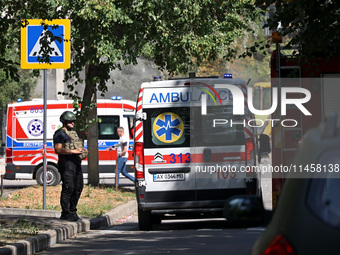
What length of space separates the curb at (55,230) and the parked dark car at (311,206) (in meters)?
5.69

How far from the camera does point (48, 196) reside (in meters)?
17.2

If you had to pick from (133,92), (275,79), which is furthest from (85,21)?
(133,92)

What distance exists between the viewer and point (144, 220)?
12.8 meters

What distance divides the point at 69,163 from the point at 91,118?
257 inches

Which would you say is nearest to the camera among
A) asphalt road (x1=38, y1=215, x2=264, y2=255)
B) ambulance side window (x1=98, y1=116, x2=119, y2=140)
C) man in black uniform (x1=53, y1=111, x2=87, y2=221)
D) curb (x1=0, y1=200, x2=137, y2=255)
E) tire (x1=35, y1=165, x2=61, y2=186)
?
curb (x1=0, y1=200, x2=137, y2=255)

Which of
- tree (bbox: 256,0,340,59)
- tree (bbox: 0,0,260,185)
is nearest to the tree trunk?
tree (bbox: 0,0,260,185)

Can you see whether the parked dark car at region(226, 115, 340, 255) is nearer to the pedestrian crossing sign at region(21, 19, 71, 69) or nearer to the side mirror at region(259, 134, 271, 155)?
the side mirror at region(259, 134, 271, 155)

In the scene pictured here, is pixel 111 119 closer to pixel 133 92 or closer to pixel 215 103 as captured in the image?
pixel 215 103

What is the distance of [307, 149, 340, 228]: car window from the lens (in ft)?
11.8

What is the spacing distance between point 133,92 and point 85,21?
35.0 meters

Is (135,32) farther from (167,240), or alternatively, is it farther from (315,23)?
(315,23)

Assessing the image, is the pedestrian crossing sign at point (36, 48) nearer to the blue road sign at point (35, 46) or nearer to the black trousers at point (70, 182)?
the blue road sign at point (35, 46)

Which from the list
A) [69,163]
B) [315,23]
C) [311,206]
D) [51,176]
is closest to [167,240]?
[69,163]

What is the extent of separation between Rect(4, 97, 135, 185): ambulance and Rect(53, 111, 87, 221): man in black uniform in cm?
982
